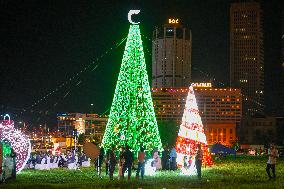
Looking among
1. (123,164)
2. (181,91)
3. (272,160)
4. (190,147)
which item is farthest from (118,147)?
(181,91)

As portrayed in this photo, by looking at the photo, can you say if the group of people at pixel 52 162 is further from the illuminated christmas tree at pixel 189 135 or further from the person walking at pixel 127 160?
the person walking at pixel 127 160

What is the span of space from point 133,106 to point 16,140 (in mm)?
11073

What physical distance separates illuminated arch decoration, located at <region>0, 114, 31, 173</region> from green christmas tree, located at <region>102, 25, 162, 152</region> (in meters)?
9.23

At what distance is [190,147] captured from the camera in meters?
33.2

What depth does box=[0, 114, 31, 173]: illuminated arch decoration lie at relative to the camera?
25323 mm

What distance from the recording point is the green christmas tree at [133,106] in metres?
35.4

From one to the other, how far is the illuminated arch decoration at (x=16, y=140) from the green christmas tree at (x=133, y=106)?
30.3ft

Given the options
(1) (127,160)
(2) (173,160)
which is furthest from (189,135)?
(1) (127,160)

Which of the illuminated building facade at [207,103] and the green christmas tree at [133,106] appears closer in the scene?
the green christmas tree at [133,106]

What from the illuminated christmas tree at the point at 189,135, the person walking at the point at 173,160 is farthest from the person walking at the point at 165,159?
the illuminated christmas tree at the point at 189,135

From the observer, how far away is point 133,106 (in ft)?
118

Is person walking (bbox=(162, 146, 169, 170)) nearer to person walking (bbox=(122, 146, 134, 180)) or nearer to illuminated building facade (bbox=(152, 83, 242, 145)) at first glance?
person walking (bbox=(122, 146, 134, 180))

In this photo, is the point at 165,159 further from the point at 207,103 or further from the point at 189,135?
the point at 207,103

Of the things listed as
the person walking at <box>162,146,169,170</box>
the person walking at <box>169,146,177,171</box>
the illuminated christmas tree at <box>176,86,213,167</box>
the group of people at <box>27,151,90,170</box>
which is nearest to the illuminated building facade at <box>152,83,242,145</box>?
the group of people at <box>27,151,90,170</box>
